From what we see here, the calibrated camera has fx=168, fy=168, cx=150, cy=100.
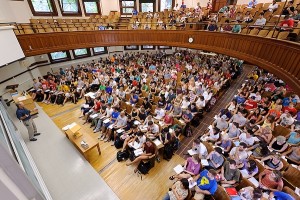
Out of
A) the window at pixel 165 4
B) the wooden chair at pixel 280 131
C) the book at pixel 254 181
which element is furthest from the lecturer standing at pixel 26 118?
the window at pixel 165 4

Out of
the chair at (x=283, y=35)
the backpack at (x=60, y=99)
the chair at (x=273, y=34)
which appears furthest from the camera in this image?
the backpack at (x=60, y=99)

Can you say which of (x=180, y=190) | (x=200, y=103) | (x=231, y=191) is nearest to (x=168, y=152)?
(x=180, y=190)

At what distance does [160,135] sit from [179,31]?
743 cm

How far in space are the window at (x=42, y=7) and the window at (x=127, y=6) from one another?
17.6 feet

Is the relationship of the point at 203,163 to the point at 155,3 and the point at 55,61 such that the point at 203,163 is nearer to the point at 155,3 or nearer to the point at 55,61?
the point at 55,61

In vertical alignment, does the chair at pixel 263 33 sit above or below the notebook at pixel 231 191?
above

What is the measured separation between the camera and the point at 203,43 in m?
9.33

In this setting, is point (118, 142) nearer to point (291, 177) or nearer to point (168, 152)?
point (168, 152)

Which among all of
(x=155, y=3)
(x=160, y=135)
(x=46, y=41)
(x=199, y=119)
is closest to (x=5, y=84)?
(x=46, y=41)

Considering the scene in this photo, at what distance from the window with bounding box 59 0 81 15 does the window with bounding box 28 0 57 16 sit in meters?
0.58

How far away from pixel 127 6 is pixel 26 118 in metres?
12.4

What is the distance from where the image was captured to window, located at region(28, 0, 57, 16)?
33.3ft

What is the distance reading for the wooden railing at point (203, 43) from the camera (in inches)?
202

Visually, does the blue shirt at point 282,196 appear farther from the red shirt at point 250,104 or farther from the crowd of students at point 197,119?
the red shirt at point 250,104
